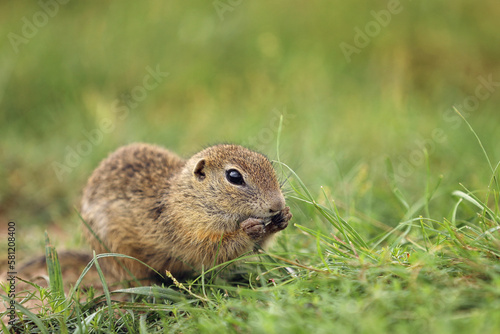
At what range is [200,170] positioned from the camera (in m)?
4.16

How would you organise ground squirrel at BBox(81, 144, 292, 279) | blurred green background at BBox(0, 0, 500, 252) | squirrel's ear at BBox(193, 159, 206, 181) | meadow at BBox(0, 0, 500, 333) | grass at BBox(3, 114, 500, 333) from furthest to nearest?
blurred green background at BBox(0, 0, 500, 252) → squirrel's ear at BBox(193, 159, 206, 181) → ground squirrel at BBox(81, 144, 292, 279) → meadow at BBox(0, 0, 500, 333) → grass at BBox(3, 114, 500, 333)

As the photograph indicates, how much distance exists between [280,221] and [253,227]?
0.23 metres

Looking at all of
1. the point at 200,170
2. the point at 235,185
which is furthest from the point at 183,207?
the point at 235,185

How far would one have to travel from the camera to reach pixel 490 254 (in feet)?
9.52

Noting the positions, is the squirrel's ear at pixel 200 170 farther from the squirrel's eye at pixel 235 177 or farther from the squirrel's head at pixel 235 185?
the squirrel's eye at pixel 235 177

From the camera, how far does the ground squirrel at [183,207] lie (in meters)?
3.80

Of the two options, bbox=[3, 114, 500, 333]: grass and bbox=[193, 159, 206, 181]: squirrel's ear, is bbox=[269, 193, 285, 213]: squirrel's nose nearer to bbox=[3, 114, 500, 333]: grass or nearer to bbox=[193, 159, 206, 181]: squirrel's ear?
bbox=[3, 114, 500, 333]: grass

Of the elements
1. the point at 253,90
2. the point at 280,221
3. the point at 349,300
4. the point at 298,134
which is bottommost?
the point at 349,300

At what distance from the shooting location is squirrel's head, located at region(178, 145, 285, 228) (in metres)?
3.75

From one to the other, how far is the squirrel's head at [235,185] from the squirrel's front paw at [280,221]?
0.26ft

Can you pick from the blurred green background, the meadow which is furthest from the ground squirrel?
the blurred green background

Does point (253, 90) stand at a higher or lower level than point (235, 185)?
higher

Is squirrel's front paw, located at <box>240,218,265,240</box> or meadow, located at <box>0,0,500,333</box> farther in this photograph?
squirrel's front paw, located at <box>240,218,265,240</box>

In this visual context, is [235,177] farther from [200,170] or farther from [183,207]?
[183,207]
